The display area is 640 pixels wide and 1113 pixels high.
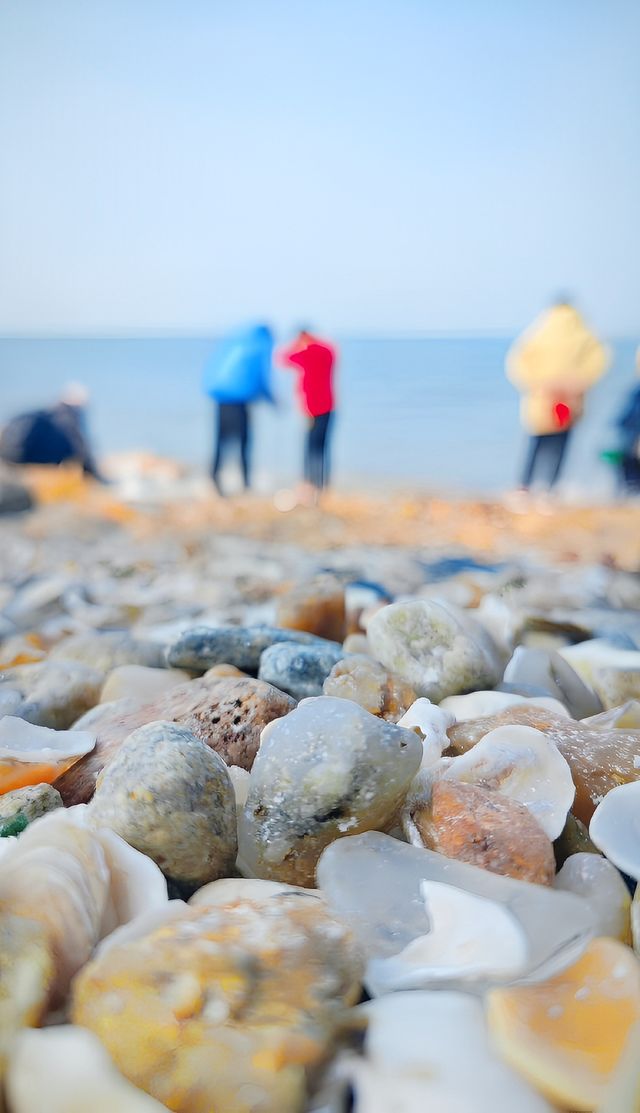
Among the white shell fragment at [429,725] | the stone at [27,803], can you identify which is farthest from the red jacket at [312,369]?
the stone at [27,803]

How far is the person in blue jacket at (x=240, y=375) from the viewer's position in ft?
14.6

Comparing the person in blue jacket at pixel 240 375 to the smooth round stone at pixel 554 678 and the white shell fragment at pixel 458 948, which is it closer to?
the smooth round stone at pixel 554 678

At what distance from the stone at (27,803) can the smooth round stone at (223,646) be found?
31 centimetres

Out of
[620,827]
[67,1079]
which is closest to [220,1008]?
[67,1079]

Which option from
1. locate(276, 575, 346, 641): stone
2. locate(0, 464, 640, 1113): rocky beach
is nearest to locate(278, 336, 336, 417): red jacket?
locate(276, 575, 346, 641): stone

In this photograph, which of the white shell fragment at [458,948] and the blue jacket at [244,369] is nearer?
the white shell fragment at [458,948]

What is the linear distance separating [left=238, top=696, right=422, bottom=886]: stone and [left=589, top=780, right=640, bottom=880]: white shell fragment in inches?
5.4

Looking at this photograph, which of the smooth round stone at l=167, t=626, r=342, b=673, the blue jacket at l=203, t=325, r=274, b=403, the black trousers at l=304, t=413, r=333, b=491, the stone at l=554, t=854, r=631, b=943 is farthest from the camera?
the black trousers at l=304, t=413, r=333, b=491

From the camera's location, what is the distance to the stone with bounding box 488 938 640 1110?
381 mm

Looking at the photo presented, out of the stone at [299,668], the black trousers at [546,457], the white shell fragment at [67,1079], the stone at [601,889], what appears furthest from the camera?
the black trousers at [546,457]

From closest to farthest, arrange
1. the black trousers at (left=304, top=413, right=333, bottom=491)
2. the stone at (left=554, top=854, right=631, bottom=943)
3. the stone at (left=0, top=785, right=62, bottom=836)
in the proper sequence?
the stone at (left=554, top=854, right=631, bottom=943) < the stone at (left=0, top=785, right=62, bottom=836) < the black trousers at (left=304, top=413, right=333, bottom=491)

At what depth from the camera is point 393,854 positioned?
1.78 feet

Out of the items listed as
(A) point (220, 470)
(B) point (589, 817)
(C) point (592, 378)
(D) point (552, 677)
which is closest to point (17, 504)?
(A) point (220, 470)

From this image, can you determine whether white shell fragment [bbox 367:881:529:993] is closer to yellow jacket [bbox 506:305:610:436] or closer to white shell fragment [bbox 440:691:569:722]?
white shell fragment [bbox 440:691:569:722]
